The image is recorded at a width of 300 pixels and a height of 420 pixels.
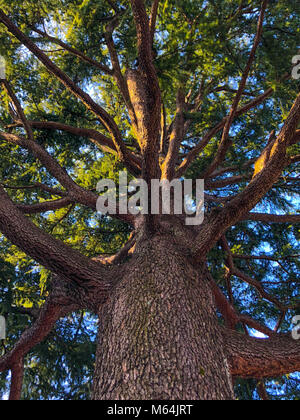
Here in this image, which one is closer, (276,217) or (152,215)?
(152,215)

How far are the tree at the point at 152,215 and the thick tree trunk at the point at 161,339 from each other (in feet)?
0.04

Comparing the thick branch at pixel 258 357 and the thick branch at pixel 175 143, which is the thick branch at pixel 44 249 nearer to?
the thick branch at pixel 258 357

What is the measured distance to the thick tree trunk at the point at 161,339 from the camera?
1.93 m

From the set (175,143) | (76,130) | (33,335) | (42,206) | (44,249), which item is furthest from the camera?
(175,143)

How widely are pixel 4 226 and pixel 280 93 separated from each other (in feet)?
13.6

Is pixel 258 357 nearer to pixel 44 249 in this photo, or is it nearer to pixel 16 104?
pixel 44 249

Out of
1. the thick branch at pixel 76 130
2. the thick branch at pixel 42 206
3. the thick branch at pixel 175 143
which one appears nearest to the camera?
the thick branch at pixel 42 206

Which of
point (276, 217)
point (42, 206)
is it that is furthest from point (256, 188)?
point (42, 206)

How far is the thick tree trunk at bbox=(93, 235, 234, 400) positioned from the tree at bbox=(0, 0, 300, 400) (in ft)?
0.04

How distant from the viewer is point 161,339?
7.18ft

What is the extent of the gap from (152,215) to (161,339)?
1534 millimetres

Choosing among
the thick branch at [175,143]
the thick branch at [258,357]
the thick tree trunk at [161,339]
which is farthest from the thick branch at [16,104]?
the thick branch at [258,357]

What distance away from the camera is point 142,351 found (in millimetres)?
2123
